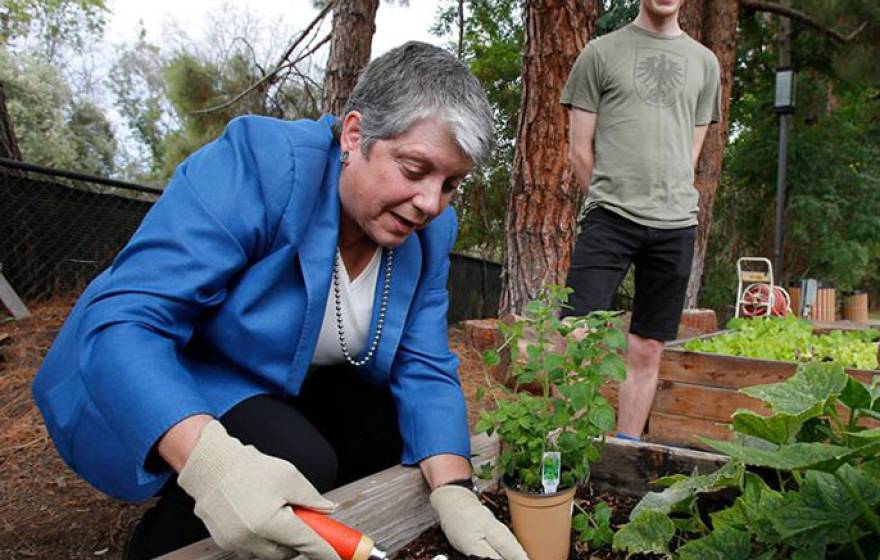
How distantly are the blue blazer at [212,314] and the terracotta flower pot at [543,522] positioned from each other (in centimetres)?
24

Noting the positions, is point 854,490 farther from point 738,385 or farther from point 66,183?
point 66,183

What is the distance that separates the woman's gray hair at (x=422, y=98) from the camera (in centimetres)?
113

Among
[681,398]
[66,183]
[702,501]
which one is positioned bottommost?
[681,398]

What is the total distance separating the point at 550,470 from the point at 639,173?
148cm

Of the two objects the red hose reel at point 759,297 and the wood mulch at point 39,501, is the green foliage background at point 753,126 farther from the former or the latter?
the wood mulch at point 39,501

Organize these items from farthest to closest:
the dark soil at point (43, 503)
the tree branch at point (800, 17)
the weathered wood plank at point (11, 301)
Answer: the tree branch at point (800, 17)
the weathered wood plank at point (11, 301)
the dark soil at point (43, 503)

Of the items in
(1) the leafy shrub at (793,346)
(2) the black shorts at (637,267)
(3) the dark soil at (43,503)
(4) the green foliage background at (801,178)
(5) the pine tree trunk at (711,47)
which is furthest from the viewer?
(4) the green foliage background at (801,178)

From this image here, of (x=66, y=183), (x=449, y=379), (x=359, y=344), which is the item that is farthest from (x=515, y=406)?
(x=66, y=183)

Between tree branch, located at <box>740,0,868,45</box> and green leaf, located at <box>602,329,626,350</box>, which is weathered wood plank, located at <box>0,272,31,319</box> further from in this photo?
tree branch, located at <box>740,0,868,45</box>

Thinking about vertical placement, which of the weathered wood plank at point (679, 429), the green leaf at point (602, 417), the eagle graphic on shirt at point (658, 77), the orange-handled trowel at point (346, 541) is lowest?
the weathered wood plank at point (679, 429)

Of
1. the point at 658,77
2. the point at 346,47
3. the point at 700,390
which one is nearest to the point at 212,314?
the point at 658,77

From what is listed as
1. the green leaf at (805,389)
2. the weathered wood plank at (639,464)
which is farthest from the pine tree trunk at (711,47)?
the green leaf at (805,389)

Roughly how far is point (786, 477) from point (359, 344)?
34.8 inches

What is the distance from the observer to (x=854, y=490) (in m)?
0.68
